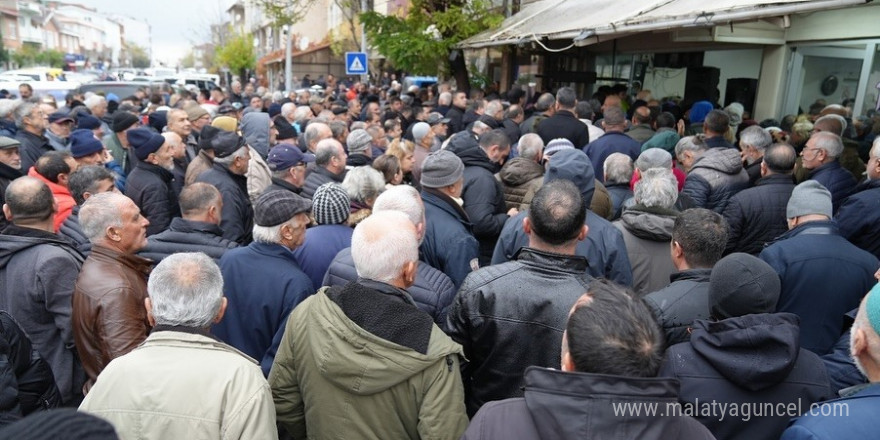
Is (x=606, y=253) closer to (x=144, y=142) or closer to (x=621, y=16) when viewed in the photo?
(x=144, y=142)

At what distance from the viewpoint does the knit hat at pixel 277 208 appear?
3098 mm

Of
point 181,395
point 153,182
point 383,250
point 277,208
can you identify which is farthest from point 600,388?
point 153,182

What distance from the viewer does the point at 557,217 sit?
104 inches

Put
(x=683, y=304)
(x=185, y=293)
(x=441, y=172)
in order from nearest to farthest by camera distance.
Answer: (x=185, y=293), (x=683, y=304), (x=441, y=172)

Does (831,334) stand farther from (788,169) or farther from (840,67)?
(840,67)

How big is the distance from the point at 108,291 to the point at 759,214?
14.3 feet

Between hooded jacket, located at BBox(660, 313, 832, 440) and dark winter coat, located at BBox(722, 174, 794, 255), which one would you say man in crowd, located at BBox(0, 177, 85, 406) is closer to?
hooded jacket, located at BBox(660, 313, 832, 440)

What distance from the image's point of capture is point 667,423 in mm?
1465

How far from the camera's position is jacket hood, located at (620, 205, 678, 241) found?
11.6 feet

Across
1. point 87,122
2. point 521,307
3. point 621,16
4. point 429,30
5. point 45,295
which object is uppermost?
point 429,30

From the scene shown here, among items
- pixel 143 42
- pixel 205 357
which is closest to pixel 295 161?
pixel 205 357

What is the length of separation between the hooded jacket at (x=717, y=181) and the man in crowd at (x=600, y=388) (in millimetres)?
3674

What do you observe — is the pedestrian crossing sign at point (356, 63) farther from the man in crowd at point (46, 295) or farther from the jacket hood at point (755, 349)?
the jacket hood at point (755, 349)

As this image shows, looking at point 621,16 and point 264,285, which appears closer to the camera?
point 264,285
